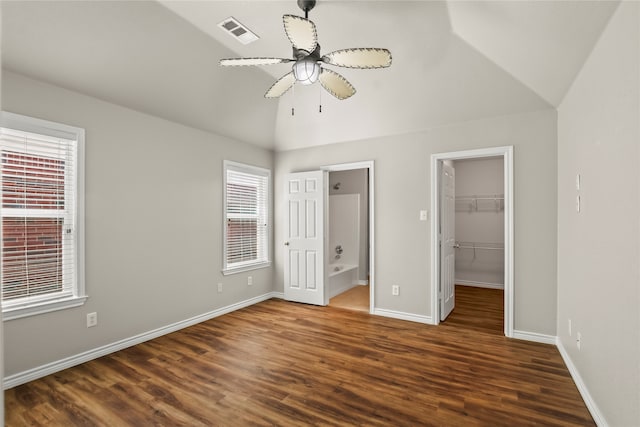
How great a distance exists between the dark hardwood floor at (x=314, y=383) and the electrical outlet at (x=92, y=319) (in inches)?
13.3

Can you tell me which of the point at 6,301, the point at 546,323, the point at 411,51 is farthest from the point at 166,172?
the point at 546,323

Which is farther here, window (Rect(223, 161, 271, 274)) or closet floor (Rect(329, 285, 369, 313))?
closet floor (Rect(329, 285, 369, 313))

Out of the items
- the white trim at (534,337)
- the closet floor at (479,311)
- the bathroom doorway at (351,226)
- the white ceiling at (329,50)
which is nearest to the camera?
the white ceiling at (329,50)

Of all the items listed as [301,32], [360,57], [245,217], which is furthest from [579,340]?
[245,217]

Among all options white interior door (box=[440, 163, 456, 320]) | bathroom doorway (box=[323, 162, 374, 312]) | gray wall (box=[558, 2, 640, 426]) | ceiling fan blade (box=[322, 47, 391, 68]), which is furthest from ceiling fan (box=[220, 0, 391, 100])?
bathroom doorway (box=[323, 162, 374, 312])

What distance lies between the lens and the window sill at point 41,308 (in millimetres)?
2843

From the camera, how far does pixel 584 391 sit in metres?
2.65

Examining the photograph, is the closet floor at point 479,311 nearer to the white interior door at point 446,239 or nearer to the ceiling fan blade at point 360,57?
the white interior door at point 446,239

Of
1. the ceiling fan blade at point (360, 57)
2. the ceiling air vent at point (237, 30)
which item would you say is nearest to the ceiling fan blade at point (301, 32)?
the ceiling fan blade at point (360, 57)

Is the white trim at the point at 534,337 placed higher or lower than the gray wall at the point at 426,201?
lower

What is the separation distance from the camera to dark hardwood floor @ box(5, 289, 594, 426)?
2.47 m

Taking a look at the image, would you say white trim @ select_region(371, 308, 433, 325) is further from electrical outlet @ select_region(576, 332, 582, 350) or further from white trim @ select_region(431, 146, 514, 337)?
electrical outlet @ select_region(576, 332, 582, 350)

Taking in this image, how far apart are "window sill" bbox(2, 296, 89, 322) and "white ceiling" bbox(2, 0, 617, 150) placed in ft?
6.22

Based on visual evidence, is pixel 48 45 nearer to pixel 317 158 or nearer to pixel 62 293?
pixel 62 293
